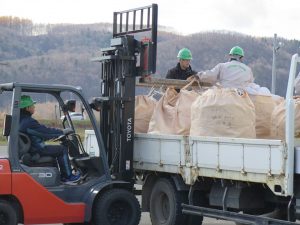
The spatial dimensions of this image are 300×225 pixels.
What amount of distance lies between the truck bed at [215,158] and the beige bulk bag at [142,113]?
485 millimetres

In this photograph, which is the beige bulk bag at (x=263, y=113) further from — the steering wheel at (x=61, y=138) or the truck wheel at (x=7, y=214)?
the truck wheel at (x=7, y=214)

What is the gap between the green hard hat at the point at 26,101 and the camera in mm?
9564

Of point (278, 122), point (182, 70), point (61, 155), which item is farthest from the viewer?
point (182, 70)

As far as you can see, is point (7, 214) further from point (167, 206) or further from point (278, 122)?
point (278, 122)

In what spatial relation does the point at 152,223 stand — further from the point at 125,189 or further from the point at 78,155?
the point at 78,155

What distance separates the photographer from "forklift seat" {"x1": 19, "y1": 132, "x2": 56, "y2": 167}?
374 inches

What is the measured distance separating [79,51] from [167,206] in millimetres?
141424

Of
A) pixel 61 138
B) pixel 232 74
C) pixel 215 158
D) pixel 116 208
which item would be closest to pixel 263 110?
Answer: pixel 232 74

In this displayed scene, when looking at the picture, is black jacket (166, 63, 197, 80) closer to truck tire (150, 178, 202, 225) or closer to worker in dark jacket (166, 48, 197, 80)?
worker in dark jacket (166, 48, 197, 80)

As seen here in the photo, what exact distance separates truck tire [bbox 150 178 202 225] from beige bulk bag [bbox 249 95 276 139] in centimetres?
139

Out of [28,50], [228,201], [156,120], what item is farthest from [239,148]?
[28,50]

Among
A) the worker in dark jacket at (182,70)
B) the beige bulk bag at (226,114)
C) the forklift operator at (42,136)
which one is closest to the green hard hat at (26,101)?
the forklift operator at (42,136)

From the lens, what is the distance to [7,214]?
9.16m

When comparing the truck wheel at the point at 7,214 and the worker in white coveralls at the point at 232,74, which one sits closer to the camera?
the truck wheel at the point at 7,214
